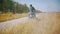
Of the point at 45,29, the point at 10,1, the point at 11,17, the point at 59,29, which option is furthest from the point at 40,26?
the point at 10,1

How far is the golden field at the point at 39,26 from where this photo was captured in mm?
1519

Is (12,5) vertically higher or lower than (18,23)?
higher

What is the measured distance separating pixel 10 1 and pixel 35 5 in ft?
1.23

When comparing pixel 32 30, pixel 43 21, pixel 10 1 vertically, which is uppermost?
pixel 10 1

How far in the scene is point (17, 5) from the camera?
5.15ft

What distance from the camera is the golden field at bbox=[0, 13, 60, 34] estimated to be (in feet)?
4.98

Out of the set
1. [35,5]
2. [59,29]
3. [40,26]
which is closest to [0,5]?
[35,5]

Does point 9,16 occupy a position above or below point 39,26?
above

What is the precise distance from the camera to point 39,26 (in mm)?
1547

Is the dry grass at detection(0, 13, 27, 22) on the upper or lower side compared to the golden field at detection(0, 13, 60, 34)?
upper

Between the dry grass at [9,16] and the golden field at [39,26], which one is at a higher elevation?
the dry grass at [9,16]

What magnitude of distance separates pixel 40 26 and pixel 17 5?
0.46 metres

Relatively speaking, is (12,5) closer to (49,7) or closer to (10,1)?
(10,1)

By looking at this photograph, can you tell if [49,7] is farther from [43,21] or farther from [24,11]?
[24,11]
